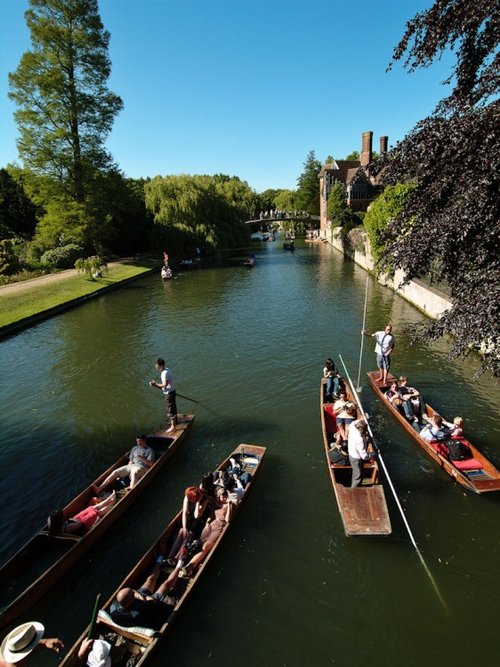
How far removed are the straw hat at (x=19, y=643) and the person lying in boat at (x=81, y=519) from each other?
349 cm

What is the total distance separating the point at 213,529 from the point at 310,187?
9317cm

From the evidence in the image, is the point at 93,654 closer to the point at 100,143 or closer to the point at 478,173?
the point at 478,173

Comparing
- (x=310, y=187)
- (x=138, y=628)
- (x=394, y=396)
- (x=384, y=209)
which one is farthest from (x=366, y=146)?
(x=138, y=628)

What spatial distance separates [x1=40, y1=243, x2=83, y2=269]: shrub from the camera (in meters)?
39.0

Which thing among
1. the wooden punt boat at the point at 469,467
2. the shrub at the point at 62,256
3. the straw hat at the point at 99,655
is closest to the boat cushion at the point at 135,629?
the straw hat at the point at 99,655

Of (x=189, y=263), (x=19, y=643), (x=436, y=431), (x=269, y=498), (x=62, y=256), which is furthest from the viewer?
(x=189, y=263)

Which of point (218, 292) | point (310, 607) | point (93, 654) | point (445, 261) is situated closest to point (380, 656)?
point (310, 607)

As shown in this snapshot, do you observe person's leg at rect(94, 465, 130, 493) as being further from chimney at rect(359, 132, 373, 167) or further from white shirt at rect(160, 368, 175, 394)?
chimney at rect(359, 132, 373, 167)

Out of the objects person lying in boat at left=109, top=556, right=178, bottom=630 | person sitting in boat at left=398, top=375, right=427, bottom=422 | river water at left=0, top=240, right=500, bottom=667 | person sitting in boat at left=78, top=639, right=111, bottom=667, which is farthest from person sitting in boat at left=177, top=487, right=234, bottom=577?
person sitting in boat at left=398, top=375, right=427, bottom=422

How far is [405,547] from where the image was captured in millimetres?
8211

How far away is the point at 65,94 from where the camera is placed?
36781 mm

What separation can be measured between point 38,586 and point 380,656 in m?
5.91

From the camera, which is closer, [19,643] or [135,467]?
[19,643]

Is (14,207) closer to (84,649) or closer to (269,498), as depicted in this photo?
(269,498)
